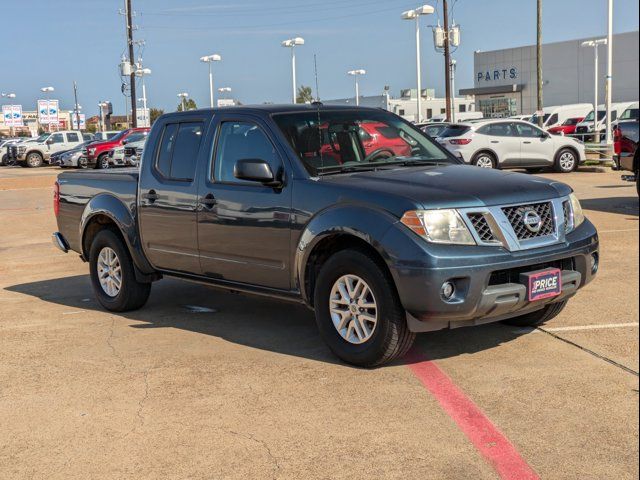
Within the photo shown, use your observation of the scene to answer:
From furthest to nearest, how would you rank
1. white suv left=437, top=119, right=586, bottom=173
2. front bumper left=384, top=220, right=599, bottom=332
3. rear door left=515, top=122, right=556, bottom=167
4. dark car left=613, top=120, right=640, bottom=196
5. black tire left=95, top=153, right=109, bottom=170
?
black tire left=95, top=153, right=109, bottom=170 < rear door left=515, top=122, right=556, bottom=167 < white suv left=437, top=119, right=586, bottom=173 < dark car left=613, top=120, right=640, bottom=196 < front bumper left=384, top=220, right=599, bottom=332

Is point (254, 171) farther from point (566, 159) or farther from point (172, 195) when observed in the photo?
point (566, 159)

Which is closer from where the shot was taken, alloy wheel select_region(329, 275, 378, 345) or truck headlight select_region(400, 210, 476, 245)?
truck headlight select_region(400, 210, 476, 245)

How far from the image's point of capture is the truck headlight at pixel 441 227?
5.16 metres

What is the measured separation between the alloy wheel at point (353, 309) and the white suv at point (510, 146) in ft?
56.7

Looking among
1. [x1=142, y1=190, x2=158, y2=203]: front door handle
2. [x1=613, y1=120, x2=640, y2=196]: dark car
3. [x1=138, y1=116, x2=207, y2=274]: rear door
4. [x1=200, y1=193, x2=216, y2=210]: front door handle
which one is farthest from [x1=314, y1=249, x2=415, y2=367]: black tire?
[x1=613, y1=120, x2=640, y2=196]: dark car

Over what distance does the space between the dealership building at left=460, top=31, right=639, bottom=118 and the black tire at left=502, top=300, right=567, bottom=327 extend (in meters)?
53.0

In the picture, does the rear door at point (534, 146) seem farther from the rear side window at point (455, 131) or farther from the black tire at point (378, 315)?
the black tire at point (378, 315)

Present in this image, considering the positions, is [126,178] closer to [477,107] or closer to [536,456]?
[536,456]

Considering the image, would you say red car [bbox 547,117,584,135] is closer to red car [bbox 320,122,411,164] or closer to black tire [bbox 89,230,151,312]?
black tire [bbox 89,230,151,312]

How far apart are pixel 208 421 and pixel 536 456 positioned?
5.94 feet

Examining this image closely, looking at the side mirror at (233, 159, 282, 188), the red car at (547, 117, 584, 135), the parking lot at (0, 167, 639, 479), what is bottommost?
the parking lot at (0, 167, 639, 479)

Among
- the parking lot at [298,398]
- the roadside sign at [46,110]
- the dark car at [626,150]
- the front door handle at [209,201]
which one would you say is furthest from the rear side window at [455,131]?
the roadside sign at [46,110]

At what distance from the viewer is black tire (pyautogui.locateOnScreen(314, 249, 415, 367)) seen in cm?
532

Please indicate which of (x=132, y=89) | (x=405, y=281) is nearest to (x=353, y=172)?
(x=405, y=281)
